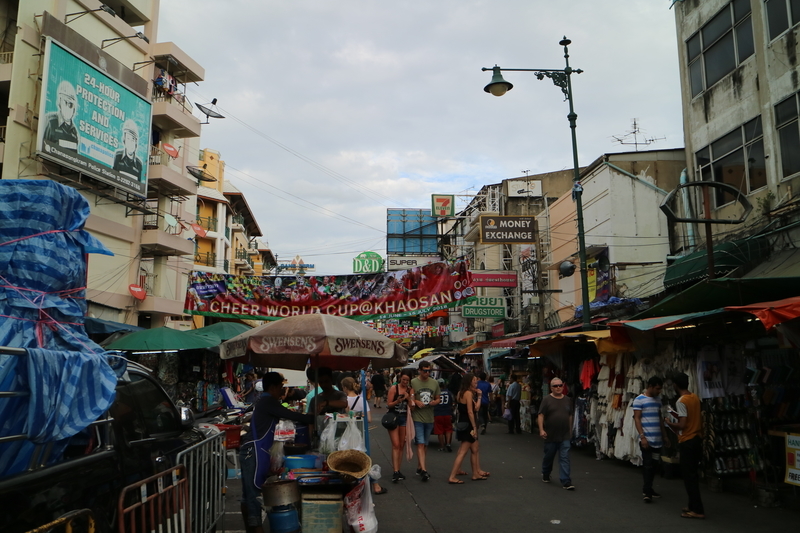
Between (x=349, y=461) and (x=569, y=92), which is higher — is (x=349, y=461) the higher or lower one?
the lower one

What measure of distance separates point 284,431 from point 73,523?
3987mm

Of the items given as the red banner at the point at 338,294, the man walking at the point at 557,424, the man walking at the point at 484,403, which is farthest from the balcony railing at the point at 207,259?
the man walking at the point at 557,424

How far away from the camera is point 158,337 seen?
49.2 feet

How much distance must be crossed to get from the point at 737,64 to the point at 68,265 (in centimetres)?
1680

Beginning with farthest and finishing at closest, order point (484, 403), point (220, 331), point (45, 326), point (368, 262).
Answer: point (368, 262) < point (484, 403) < point (220, 331) < point (45, 326)

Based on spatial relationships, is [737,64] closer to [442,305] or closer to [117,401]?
[442,305]

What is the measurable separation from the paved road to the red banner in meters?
3.86

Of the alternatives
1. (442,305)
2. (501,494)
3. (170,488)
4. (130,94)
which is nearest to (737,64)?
(442,305)

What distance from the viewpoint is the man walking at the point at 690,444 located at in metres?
7.84

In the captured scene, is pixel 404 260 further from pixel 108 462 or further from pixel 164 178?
pixel 108 462

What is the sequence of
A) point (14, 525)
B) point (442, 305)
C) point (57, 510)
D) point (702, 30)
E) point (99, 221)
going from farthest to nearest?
point (99, 221) → point (702, 30) → point (442, 305) → point (57, 510) → point (14, 525)

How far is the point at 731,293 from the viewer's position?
9977 mm

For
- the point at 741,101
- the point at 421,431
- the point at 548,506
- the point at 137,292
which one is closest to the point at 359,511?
the point at 548,506

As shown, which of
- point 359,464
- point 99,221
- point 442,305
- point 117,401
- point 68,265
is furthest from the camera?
point 99,221
